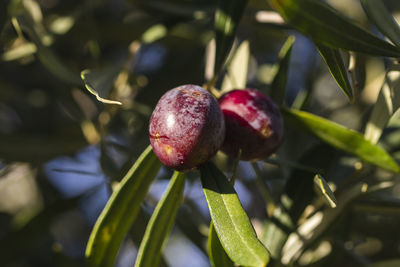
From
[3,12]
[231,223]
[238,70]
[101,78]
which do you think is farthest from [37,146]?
[231,223]

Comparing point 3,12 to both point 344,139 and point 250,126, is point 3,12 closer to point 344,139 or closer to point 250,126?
point 250,126

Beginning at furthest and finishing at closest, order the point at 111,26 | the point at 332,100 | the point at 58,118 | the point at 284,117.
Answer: the point at 332,100 → the point at 58,118 → the point at 111,26 → the point at 284,117

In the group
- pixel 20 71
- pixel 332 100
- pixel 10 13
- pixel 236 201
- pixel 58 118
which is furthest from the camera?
pixel 332 100

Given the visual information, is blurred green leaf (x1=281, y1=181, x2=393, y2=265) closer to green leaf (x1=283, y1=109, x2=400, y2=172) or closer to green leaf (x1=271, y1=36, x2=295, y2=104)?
green leaf (x1=283, y1=109, x2=400, y2=172)

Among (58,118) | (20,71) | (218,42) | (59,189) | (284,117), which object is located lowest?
(59,189)

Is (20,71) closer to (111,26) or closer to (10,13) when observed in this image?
(111,26)

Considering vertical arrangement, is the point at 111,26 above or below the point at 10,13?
below

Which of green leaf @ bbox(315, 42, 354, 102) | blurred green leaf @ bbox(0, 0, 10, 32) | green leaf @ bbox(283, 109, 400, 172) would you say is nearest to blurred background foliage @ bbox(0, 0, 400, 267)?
blurred green leaf @ bbox(0, 0, 10, 32)

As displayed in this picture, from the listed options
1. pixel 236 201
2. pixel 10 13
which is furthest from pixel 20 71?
pixel 236 201
